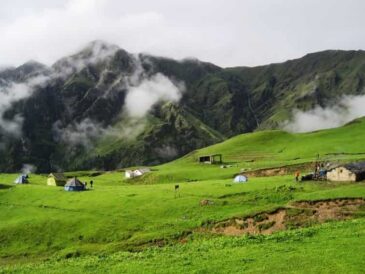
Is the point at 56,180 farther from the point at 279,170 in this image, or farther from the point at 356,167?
the point at 356,167

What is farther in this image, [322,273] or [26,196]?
[26,196]

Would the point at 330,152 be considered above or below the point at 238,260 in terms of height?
A: above

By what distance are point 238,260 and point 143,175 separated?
349 ft

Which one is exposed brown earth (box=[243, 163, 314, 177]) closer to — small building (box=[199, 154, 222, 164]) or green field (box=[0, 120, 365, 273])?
green field (box=[0, 120, 365, 273])

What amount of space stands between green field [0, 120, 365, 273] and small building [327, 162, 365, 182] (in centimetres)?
390

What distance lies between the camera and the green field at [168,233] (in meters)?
40.6

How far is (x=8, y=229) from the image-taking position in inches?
3068

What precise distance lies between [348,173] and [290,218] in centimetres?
2680

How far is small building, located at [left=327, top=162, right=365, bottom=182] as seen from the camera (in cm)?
8881

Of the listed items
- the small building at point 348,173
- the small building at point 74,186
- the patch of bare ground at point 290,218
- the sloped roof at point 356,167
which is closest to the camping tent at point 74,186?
the small building at point 74,186

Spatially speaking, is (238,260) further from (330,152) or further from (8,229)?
(330,152)

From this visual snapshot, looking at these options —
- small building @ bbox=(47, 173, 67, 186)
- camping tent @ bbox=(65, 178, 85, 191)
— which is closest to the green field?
camping tent @ bbox=(65, 178, 85, 191)

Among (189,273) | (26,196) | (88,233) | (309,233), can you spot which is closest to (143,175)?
(26,196)

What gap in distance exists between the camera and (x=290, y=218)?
67500mm
